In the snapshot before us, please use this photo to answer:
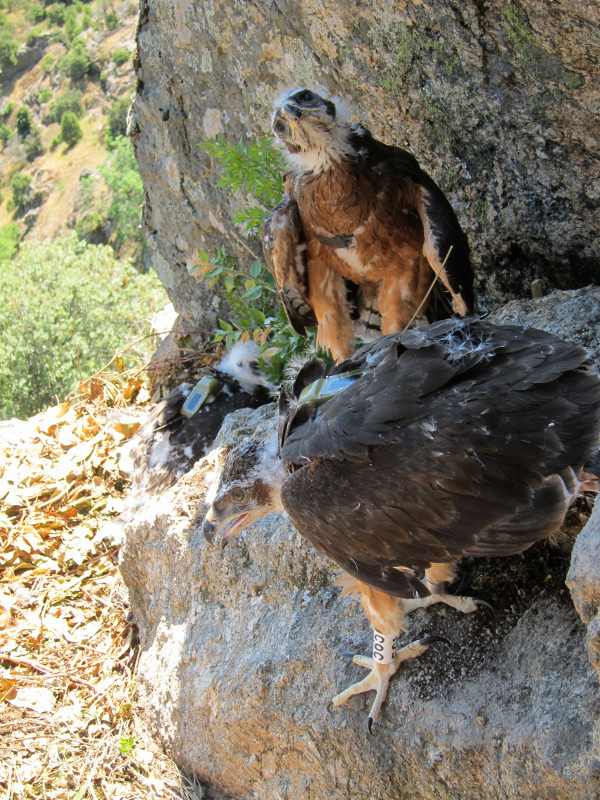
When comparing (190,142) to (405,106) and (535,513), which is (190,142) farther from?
(535,513)

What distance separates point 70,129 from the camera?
54781 millimetres

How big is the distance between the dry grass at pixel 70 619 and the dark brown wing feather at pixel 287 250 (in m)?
2.35

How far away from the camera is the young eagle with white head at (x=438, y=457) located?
216cm

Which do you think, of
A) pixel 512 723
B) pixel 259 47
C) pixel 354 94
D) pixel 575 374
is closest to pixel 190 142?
pixel 259 47

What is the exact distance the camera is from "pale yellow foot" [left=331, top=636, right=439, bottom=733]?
272 centimetres

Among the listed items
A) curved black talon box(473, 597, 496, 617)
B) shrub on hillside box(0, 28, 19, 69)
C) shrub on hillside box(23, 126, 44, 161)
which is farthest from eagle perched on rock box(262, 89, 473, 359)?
shrub on hillside box(0, 28, 19, 69)

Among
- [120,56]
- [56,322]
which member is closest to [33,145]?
[120,56]

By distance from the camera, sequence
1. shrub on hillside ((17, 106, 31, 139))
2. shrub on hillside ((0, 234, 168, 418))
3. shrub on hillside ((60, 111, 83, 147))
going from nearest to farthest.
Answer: shrub on hillside ((0, 234, 168, 418))
shrub on hillside ((60, 111, 83, 147))
shrub on hillside ((17, 106, 31, 139))

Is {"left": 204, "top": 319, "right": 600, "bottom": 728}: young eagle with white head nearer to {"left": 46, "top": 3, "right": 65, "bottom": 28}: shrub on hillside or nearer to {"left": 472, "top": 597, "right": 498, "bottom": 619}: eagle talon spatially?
{"left": 472, "top": 597, "right": 498, "bottom": 619}: eagle talon

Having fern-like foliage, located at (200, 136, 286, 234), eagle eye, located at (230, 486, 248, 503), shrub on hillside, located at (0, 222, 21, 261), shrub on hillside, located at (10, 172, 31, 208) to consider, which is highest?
fern-like foliage, located at (200, 136, 286, 234)

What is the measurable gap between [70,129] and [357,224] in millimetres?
58137

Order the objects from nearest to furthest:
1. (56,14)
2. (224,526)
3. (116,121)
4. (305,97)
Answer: (224,526), (305,97), (116,121), (56,14)

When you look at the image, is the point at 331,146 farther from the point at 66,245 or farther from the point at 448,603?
the point at 66,245

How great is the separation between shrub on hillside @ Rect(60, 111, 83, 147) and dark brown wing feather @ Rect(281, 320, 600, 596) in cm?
5875
